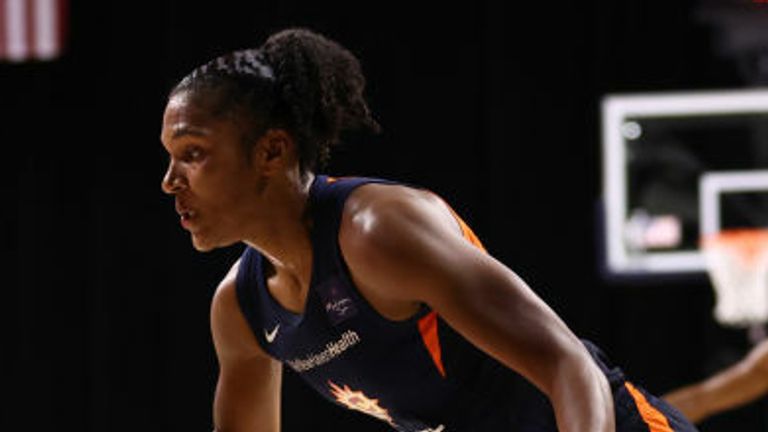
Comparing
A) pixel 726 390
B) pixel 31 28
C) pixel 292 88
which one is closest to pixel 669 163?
pixel 726 390

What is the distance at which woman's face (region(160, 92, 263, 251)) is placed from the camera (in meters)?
1.89

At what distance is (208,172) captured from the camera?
189 cm

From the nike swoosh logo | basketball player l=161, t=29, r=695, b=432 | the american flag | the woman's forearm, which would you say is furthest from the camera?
the american flag

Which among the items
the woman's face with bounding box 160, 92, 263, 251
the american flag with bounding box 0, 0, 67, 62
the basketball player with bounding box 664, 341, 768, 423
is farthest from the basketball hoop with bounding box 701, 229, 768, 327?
the woman's face with bounding box 160, 92, 263, 251

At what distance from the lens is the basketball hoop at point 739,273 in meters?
5.42

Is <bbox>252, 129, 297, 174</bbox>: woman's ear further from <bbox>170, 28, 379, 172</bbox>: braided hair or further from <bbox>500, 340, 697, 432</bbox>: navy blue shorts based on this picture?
<bbox>500, 340, 697, 432</bbox>: navy blue shorts

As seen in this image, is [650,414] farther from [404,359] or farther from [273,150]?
[273,150]

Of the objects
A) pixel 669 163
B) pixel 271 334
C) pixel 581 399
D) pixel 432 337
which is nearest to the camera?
pixel 581 399

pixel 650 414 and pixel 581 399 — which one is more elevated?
pixel 581 399

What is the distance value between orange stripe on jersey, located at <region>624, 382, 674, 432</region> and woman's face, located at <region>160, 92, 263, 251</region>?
681 mm

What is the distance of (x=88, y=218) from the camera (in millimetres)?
5590

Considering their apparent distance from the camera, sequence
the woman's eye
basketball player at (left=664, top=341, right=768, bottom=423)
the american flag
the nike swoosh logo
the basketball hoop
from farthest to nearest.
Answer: the basketball hoop < the american flag < basketball player at (left=664, top=341, right=768, bottom=423) < the nike swoosh logo < the woman's eye

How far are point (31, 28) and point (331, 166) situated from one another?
1463 millimetres

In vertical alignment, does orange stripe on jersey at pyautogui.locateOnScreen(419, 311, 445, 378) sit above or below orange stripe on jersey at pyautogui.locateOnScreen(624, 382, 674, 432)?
above
